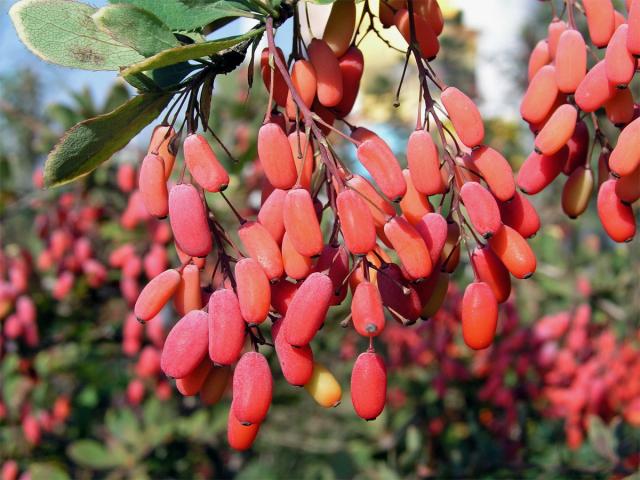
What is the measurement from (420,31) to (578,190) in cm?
19

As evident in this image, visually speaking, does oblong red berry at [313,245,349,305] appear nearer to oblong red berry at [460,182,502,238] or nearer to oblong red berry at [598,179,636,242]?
oblong red berry at [460,182,502,238]

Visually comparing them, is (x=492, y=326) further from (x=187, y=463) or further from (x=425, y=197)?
(x=187, y=463)

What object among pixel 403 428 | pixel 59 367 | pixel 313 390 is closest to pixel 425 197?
pixel 313 390

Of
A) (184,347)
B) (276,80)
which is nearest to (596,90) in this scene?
(276,80)

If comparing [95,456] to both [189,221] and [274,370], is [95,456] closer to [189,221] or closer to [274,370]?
[274,370]

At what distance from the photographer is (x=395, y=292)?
1.77 ft

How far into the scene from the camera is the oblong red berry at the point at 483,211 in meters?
0.54

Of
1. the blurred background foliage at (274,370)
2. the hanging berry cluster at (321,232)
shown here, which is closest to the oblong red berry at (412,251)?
the hanging berry cluster at (321,232)

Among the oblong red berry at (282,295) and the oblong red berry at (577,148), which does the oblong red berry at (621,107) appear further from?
the oblong red berry at (282,295)

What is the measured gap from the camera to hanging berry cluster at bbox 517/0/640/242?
555 millimetres

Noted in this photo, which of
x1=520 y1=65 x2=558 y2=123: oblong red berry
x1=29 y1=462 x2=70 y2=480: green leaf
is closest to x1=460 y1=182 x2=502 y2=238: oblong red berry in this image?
x1=520 y1=65 x2=558 y2=123: oblong red berry

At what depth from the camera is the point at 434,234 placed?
0.53m

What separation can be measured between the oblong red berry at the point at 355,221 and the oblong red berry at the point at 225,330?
9cm

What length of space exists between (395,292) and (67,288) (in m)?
1.35
